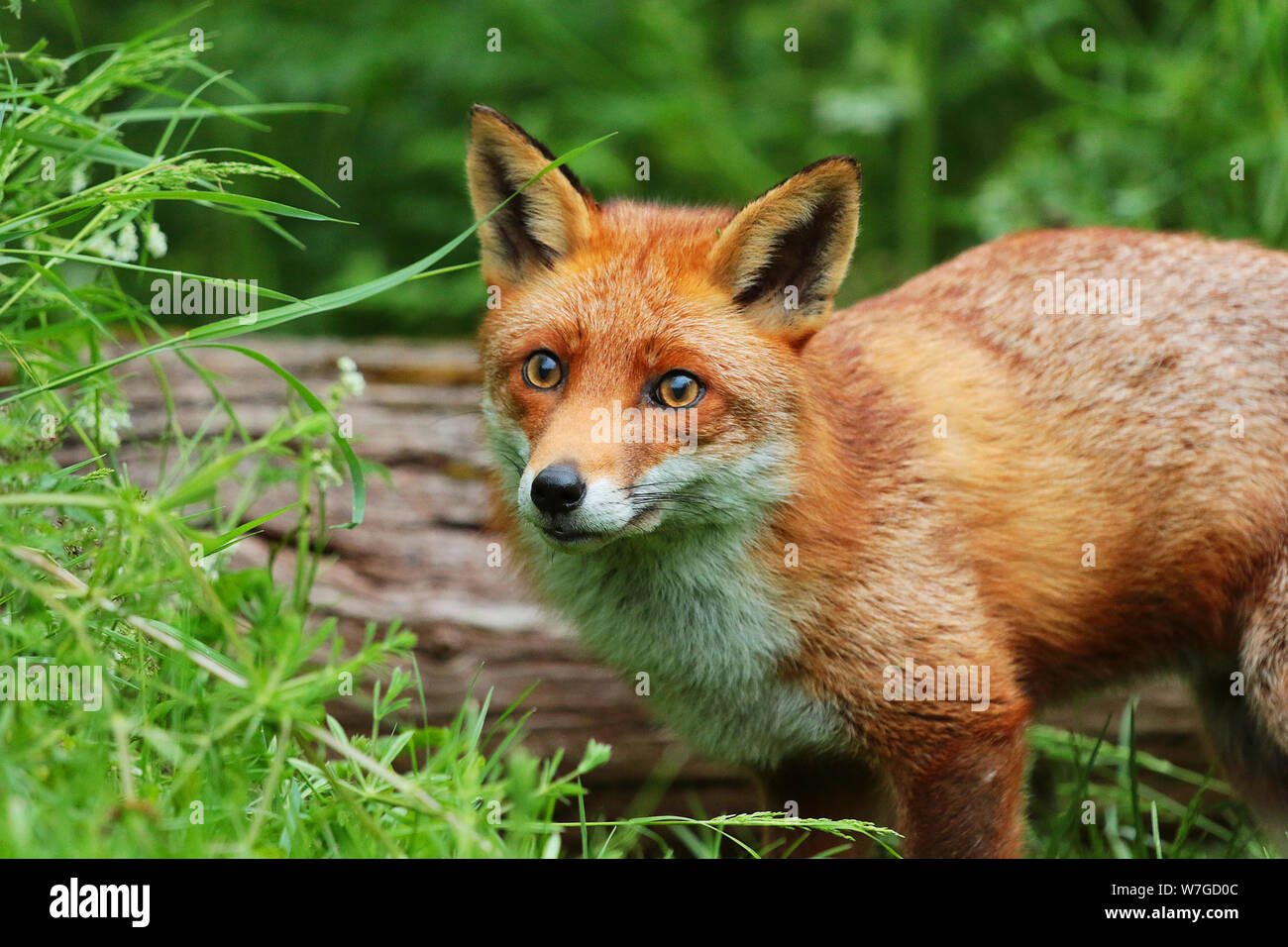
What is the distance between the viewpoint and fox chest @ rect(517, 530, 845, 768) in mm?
4109

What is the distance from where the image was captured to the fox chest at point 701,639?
411cm

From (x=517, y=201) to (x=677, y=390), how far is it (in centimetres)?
107

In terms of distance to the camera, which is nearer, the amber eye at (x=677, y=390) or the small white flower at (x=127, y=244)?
the amber eye at (x=677, y=390)

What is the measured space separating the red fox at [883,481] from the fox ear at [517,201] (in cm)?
1

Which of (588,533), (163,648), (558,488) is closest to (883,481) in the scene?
(588,533)

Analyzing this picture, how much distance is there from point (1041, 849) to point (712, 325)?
255 cm

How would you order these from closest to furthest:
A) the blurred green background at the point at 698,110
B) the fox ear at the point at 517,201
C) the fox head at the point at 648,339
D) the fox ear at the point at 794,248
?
the fox head at the point at 648,339 → the fox ear at the point at 794,248 → the fox ear at the point at 517,201 → the blurred green background at the point at 698,110

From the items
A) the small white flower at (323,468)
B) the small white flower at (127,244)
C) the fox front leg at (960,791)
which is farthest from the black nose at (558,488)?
the small white flower at (127,244)

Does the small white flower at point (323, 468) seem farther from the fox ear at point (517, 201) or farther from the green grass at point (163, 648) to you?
the fox ear at point (517, 201)

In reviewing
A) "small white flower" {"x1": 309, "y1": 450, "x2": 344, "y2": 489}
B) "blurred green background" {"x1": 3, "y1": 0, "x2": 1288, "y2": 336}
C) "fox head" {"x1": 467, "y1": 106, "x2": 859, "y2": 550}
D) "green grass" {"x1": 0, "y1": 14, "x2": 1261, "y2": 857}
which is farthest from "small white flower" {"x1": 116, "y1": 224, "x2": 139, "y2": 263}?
"blurred green background" {"x1": 3, "y1": 0, "x2": 1288, "y2": 336}

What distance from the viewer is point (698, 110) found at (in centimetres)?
862

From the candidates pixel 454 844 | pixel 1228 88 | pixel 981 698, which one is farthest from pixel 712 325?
pixel 1228 88
